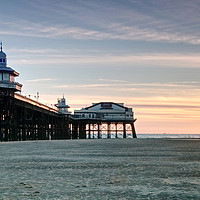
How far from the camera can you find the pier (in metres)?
60.8

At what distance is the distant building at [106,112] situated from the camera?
127500 mm

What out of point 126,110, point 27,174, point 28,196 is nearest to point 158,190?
point 28,196

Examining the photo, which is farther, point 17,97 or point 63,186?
point 17,97

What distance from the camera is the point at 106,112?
5143 inches

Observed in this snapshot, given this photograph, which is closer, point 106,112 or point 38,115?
point 38,115

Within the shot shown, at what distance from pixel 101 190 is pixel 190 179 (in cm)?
340

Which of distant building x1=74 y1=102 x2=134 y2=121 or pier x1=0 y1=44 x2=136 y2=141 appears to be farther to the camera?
distant building x1=74 y1=102 x2=134 y2=121

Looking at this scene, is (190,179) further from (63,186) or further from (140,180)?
(63,186)

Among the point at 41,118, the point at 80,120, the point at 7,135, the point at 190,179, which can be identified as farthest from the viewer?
the point at 80,120

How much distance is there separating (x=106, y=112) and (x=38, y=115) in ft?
155

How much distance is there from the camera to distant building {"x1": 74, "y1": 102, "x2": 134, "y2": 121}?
5020 inches

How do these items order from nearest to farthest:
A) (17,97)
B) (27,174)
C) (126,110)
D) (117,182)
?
(117,182) < (27,174) < (17,97) < (126,110)

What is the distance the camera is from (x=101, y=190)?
31.4ft

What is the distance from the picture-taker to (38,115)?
8588 centimetres
